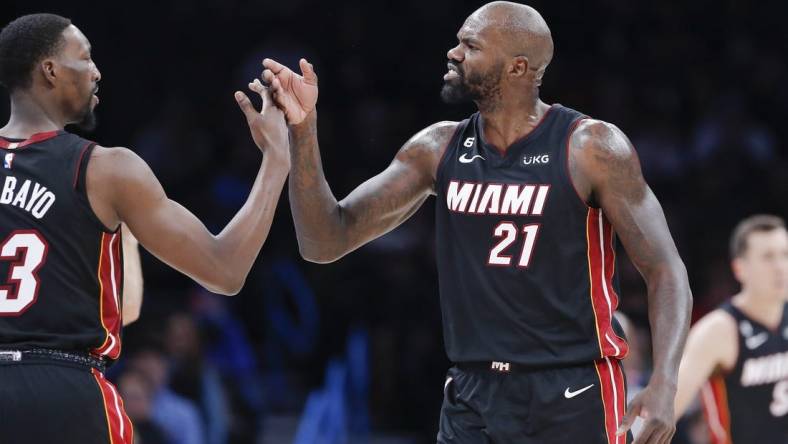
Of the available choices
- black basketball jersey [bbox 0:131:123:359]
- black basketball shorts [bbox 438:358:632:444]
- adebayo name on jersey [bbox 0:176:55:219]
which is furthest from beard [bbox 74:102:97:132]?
black basketball shorts [bbox 438:358:632:444]

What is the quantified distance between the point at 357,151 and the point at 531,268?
6033 millimetres

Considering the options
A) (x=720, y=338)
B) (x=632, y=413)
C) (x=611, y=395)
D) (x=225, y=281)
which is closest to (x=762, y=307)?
(x=720, y=338)

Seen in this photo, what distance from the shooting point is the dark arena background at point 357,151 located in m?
9.12

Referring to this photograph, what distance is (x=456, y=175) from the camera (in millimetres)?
4586

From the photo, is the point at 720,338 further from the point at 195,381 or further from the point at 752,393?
the point at 195,381

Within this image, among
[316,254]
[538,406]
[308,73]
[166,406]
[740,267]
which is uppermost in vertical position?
[308,73]

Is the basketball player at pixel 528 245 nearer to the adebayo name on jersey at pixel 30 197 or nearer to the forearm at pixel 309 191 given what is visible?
the forearm at pixel 309 191

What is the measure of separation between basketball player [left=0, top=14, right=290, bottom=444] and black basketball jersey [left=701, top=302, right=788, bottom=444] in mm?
3431

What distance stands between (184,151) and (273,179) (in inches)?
239

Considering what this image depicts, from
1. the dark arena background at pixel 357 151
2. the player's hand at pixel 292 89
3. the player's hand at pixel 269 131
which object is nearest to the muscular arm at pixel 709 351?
the dark arena background at pixel 357 151

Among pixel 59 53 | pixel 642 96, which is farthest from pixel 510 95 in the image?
pixel 642 96

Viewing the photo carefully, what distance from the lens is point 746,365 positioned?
659 centimetres

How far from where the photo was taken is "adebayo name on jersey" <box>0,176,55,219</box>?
3.83 m

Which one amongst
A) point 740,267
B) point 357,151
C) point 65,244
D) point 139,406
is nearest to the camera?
point 65,244
